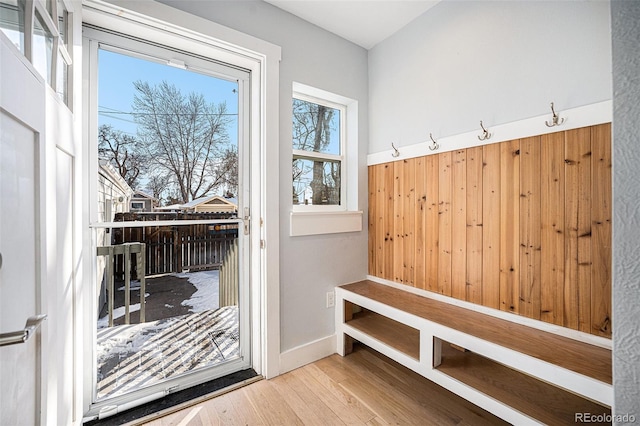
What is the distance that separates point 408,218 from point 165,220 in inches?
67.0

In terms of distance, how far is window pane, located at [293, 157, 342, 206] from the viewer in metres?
2.26

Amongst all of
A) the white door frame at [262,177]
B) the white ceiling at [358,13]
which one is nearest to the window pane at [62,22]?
A: the white door frame at [262,177]

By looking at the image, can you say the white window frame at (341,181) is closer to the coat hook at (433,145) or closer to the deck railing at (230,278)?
the deck railing at (230,278)

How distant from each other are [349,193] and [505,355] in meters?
1.60

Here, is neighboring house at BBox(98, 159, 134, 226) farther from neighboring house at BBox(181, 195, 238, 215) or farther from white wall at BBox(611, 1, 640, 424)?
white wall at BBox(611, 1, 640, 424)

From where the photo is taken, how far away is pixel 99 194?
1.52m

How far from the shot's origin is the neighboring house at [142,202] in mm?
1621

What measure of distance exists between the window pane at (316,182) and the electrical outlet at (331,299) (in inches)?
29.4

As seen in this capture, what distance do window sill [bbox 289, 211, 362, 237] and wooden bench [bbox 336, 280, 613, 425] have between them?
1.78ft

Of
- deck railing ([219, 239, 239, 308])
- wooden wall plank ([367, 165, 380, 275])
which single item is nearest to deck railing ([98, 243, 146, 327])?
deck railing ([219, 239, 239, 308])

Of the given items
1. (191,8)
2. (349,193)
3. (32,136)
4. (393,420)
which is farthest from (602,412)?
(191,8)

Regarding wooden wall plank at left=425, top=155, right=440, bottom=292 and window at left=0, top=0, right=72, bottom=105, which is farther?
wooden wall plank at left=425, top=155, right=440, bottom=292

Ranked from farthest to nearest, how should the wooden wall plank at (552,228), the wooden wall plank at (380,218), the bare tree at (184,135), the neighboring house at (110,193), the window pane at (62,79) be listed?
the wooden wall plank at (380,218), the bare tree at (184,135), the neighboring house at (110,193), the wooden wall plank at (552,228), the window pane at (62,79)

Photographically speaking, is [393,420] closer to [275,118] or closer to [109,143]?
[275,118]
